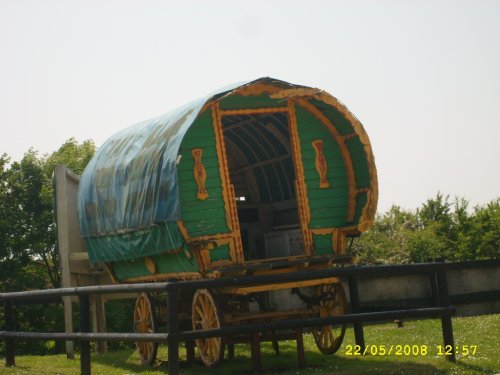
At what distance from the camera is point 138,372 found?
1308 centimetres

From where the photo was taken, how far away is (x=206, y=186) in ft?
41.4

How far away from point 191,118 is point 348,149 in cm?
249

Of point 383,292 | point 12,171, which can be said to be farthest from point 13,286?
point 383,292

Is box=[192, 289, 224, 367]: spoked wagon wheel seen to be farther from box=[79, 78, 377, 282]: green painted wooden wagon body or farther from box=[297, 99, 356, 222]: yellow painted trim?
box=[297, 99, 356, 222]: yellow painted trim

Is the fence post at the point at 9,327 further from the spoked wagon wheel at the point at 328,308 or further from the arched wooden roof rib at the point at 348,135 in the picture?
the arched wooden roof rib at the point at 348,135

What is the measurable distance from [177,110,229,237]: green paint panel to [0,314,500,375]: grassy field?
1966mm

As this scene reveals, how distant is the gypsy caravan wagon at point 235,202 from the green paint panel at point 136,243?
25 millimetres

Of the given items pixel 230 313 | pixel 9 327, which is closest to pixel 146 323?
pixel 9 327

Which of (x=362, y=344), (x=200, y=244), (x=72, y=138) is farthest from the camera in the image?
(x=72, y=138)

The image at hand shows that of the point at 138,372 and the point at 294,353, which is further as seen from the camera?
the point at 294,353

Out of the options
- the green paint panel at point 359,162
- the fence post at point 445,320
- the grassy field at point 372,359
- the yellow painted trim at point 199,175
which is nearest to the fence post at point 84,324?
the grassy field at point 372,359

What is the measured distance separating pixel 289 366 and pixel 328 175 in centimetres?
278

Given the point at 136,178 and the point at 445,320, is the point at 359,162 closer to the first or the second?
the point at 445,320

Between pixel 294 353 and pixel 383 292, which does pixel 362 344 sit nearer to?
pixel 294 353
